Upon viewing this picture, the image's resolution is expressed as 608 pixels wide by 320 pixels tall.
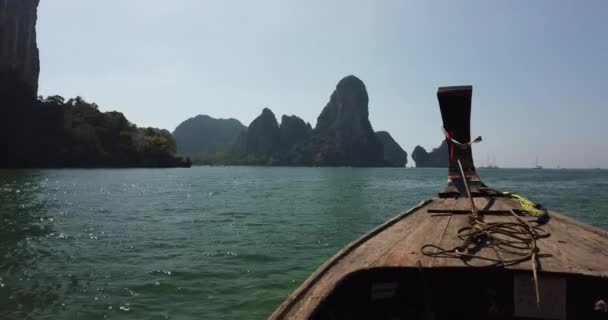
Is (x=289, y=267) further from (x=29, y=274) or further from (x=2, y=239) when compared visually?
(x=2, y=239)

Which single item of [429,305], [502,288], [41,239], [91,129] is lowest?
[41,239]

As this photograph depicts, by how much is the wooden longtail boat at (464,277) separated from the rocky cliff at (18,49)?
127436 mm

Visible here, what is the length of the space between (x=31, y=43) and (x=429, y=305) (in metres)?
156

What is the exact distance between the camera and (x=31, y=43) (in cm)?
12419

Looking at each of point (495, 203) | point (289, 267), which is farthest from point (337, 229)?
point (495, 203)

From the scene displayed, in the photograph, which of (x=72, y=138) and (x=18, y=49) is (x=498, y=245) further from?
(x=18, y=49)

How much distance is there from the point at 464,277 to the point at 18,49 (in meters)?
Result: 148

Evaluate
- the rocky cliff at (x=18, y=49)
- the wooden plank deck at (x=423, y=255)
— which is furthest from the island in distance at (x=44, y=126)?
the wooden plank deck at (x=423, y=255)

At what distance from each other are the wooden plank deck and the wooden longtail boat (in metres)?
0.01

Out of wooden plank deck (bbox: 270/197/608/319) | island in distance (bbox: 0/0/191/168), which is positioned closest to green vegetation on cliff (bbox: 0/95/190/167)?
island in distance (bbox: 0/0/191/168)

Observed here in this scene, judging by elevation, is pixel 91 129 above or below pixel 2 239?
above

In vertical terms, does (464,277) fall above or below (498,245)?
below

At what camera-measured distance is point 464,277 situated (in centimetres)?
413

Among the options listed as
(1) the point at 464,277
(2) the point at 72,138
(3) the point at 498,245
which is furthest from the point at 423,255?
(2) the point at 72,138
